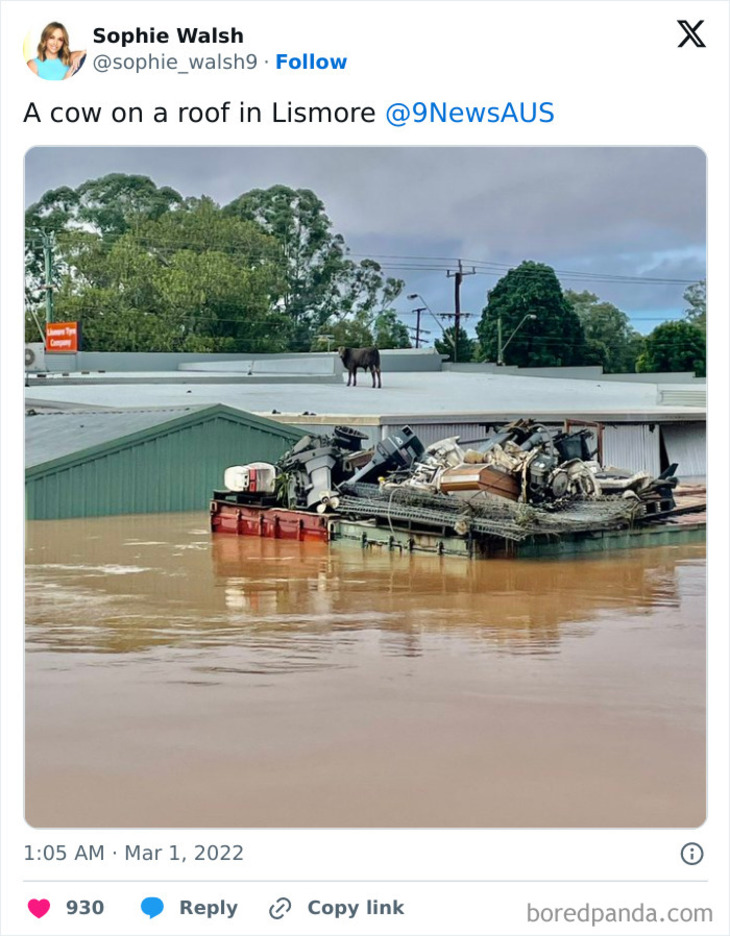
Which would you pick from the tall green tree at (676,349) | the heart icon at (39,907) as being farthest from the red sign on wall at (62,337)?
the heart icon at (39,907)

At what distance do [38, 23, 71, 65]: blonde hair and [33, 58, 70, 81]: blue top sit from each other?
0.5 inches

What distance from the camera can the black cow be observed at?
2823cm

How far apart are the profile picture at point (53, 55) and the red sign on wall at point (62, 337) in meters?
23.3

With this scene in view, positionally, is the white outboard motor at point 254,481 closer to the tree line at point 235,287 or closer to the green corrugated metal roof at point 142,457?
the green corrugated metal roof at point 142,457

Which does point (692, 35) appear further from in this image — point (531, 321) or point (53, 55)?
point (531, 321)

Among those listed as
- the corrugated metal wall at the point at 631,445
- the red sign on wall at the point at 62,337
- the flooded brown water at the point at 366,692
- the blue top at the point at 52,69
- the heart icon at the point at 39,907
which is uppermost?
the red sign on wall at the point at 62,337

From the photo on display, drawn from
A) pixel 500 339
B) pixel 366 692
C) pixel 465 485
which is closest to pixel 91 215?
pixel 500 339

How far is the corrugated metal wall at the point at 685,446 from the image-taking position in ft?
92.7

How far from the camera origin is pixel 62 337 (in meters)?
27.4

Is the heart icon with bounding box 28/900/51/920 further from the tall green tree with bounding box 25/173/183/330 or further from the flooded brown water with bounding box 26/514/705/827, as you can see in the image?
the tall green tree with bounding box 25/173/183/330

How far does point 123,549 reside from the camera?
18047 mm

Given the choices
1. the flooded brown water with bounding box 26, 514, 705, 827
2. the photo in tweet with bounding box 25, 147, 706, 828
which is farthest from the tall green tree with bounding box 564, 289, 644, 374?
the flooded brown water with bounding box 26, 514, 705, 827

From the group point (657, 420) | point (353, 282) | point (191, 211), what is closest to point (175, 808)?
point (657, 420)
